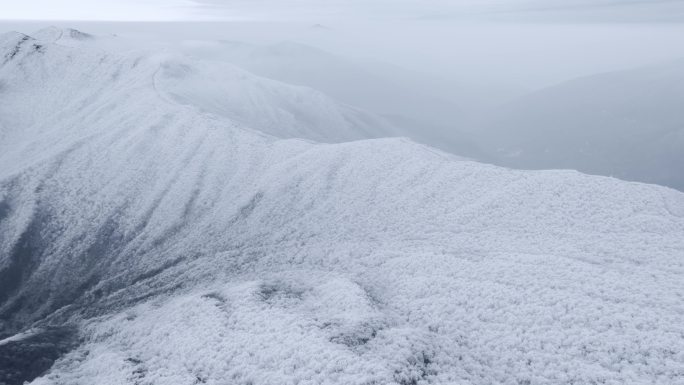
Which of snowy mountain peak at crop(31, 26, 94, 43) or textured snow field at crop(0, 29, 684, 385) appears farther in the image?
snowy mountain peak at crop(31, 26, 94, 43)

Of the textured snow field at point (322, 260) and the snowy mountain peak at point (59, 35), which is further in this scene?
the snowy mountain peak at point (59, 35)

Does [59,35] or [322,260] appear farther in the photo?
[59,35]

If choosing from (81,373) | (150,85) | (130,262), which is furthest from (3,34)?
(81,373)

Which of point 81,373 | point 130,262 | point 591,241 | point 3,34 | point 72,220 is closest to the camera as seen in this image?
point 81,373

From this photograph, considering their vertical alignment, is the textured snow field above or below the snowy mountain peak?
below

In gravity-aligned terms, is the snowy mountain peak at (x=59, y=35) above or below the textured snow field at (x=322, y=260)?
above

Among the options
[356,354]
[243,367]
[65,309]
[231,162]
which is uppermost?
[356,354]

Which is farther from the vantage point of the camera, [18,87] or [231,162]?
[18,87]

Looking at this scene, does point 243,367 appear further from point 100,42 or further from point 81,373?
point 100,42
